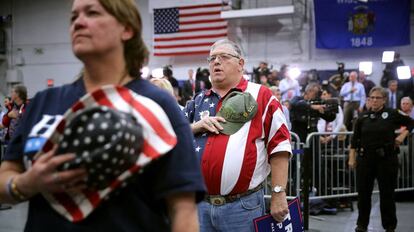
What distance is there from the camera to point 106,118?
1.23 meters

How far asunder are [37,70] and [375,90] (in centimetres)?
1613

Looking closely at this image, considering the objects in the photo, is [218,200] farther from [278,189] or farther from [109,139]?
[109,139]

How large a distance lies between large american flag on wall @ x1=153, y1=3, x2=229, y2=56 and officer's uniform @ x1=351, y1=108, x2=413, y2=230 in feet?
31.6

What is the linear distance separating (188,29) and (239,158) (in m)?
13.9

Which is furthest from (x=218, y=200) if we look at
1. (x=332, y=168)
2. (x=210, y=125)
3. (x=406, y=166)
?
(x=406, y=166)

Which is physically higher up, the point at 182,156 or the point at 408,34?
the point at 408,34

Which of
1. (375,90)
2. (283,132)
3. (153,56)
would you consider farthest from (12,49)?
(283,132)

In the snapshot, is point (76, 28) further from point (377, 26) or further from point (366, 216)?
point (377, 26)

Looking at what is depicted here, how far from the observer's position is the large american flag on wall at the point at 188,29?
1598 cm

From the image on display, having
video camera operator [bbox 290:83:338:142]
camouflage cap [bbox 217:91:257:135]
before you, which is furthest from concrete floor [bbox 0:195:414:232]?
camouflage cap [bbox 217:91:257:135]

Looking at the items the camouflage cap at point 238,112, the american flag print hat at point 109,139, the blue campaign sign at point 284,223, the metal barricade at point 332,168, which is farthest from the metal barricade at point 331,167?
the american flag print hat at point 109,139

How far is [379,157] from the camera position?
663cm

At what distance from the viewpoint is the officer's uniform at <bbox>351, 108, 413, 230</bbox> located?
655 centimetres

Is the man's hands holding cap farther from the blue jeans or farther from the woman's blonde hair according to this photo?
the woman's blonde hair
